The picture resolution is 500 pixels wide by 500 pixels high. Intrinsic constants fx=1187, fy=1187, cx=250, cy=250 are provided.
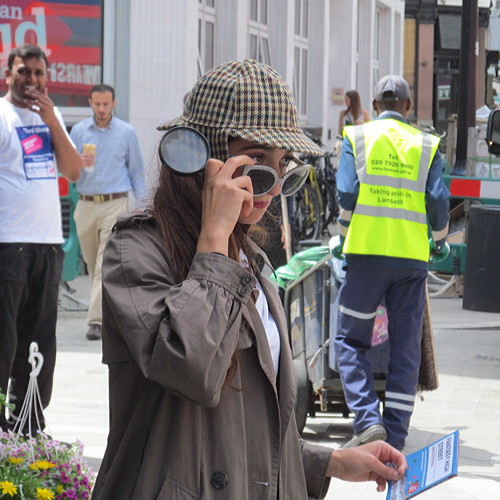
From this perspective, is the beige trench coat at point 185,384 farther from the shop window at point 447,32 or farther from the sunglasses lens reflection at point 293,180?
the shop window at point 447,32

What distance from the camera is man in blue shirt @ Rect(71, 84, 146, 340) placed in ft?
31.6

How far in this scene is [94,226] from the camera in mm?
9672

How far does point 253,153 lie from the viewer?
7.68 feet

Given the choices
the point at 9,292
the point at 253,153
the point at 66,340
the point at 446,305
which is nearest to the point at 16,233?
the point at 9,292

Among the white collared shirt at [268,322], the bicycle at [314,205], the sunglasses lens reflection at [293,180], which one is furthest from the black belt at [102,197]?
the white collared shirt at [268,322]

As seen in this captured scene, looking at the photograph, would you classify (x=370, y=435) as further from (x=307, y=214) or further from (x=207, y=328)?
(x=307, y=214)

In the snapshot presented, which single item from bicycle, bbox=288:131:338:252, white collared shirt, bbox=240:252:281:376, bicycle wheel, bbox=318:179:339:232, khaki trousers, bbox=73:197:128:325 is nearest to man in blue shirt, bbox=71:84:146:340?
khaki trousers, bbox=73:197:128:325

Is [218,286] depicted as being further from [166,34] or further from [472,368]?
[166,34]

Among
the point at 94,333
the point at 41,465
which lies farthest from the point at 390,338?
the point at 94,333

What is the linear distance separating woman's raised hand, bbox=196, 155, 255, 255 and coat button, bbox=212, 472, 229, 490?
41 centimetres

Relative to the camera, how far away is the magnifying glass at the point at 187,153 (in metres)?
2.26

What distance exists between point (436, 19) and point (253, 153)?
152 ft

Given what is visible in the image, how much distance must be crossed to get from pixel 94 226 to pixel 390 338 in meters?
4.08

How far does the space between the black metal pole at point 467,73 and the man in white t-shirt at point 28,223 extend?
1050 centimetres
